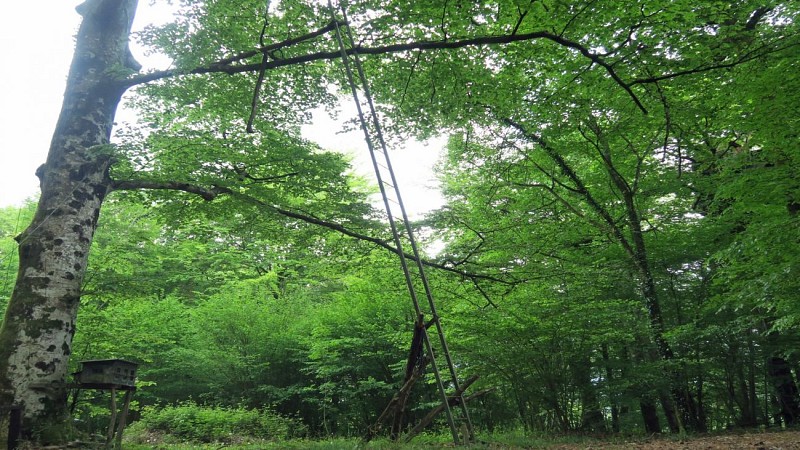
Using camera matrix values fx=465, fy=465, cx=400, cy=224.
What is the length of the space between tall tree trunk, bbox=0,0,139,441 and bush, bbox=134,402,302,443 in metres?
6.04

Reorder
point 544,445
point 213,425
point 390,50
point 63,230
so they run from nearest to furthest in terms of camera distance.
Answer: point 63,230, point 390,50, point 544,445, point 213,425

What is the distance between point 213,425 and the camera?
10398 millimetres

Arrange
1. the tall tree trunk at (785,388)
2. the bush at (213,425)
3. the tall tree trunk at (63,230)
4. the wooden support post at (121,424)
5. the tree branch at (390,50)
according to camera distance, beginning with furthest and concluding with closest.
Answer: the bush at (213,425), the tall tree trunk at (785,388), the tree branch at (390,50), the wooden support post at (121,424), the tall tree trunk at (63,230)

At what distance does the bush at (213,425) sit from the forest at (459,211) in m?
0.07

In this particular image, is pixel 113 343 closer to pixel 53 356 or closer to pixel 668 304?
pixel 53 356

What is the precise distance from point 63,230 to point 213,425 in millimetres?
7026

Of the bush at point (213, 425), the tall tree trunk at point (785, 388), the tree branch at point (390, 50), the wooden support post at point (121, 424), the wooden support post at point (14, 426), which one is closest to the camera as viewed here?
the wooden support post at point (14, 426)

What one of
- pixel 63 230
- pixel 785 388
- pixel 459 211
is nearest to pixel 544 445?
pixel 459 211

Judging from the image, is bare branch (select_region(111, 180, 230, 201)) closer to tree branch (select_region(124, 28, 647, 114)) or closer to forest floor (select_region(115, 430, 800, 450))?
tree branch (select_region(124, 28, 647, 114))

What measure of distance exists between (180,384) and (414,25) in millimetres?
11590

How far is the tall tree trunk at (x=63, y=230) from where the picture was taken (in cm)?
442

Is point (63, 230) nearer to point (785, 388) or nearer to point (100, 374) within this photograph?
point (100, 374)

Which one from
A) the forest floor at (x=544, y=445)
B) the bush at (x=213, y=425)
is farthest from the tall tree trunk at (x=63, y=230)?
the bush at (x=213, y=425)

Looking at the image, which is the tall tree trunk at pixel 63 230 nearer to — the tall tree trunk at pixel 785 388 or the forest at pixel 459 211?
the forest at pixel 459 211
